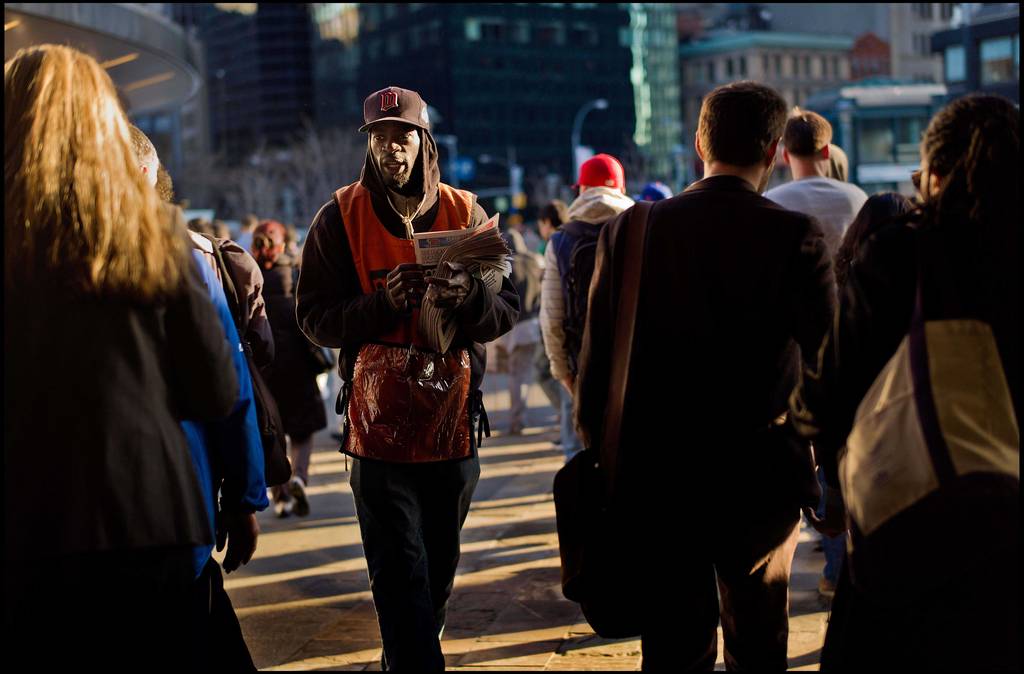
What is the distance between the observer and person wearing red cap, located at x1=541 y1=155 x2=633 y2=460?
6.41 m

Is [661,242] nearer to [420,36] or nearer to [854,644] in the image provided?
[854,644]

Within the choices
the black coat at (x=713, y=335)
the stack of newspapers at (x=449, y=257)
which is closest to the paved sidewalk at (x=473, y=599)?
the stack of newspapers at (x=449, y=257)

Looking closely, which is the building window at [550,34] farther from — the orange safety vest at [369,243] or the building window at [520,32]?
the orange safety vest at [369,243]

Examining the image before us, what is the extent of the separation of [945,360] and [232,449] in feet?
5.60

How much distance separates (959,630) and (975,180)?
3.33ft

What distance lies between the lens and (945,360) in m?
2.87

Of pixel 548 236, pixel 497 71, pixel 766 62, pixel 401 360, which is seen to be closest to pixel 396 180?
pixel 401 360

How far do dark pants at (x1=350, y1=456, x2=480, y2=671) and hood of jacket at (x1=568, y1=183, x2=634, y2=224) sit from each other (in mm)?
2499

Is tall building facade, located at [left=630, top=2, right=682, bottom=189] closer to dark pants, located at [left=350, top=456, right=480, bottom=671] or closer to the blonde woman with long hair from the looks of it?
dark pants, located at [left=350, top=456, right=480, bottom=671]

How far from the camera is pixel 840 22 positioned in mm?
147250

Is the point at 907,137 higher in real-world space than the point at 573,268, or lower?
higher

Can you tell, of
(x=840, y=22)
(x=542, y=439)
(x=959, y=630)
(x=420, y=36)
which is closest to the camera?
(x=959, y=630)

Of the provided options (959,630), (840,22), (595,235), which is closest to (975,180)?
(959,630)

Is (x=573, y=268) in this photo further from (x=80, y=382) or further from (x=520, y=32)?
(x=520, y=32)
